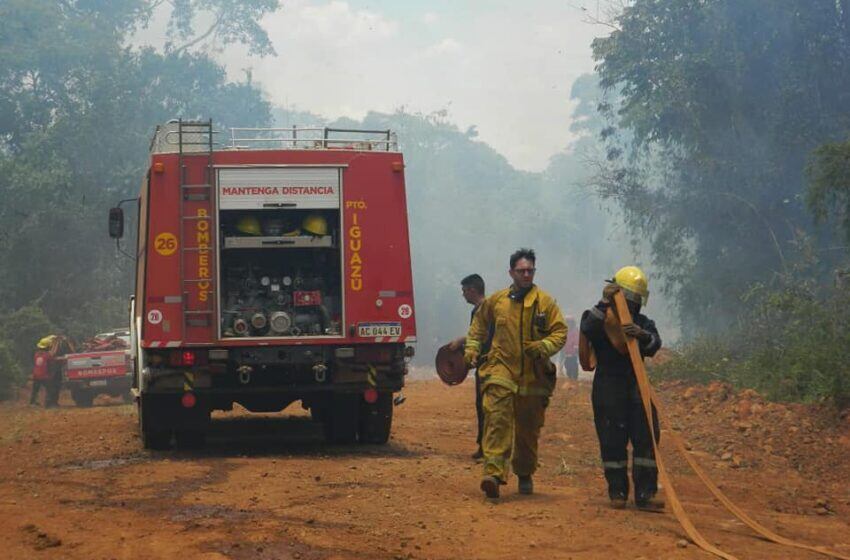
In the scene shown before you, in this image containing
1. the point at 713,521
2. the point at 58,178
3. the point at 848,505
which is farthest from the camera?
the point at 58,178

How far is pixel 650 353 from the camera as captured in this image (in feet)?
28.0

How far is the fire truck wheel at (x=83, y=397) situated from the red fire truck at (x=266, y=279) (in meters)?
12.1

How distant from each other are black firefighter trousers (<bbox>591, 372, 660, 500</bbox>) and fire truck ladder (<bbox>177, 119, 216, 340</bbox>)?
4577 mm

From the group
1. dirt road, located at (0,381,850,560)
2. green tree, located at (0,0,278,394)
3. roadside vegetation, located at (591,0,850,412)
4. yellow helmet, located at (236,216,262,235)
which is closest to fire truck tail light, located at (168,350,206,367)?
dirt road, located at (0,381,850,560)

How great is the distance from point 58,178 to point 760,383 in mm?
21992

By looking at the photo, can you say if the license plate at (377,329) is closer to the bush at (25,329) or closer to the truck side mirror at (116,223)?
the truck side mirror at (116,223)

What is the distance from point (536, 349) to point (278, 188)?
396 cm

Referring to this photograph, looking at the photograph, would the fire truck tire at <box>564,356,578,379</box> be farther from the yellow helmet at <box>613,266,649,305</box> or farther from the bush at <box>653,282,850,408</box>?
the yellow helmet at <box>613,266,649,305</box>

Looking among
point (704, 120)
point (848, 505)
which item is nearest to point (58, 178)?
point (704, 120)

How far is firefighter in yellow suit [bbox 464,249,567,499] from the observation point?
30.0 ft

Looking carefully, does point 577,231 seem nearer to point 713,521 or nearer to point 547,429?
point 547,429

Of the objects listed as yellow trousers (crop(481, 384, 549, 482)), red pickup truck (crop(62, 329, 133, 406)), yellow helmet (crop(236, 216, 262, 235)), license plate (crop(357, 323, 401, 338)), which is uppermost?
yellow helmet (crop(236, 216, 262, 235))

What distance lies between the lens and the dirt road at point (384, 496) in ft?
23.5

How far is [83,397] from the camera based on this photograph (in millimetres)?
24203
